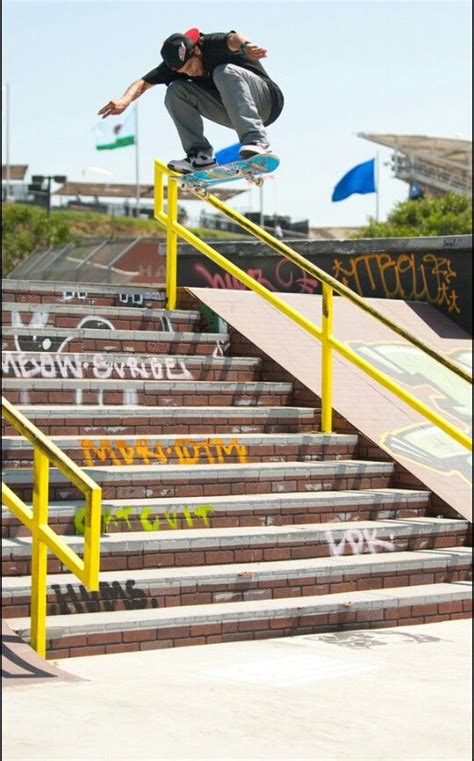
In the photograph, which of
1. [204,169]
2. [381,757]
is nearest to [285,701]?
[381,757]

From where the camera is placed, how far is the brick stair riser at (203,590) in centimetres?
709

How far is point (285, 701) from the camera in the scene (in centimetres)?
593

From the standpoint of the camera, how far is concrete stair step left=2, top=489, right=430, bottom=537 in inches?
307

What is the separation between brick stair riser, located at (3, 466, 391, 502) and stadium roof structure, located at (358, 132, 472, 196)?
5290 cm

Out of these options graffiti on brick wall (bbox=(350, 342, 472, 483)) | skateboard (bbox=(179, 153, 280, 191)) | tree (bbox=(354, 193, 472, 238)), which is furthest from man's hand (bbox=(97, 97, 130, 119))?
tree (bbox=(354, 193, 472, 238))

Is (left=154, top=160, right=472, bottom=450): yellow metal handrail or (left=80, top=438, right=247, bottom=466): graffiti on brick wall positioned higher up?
(left=154, top=160, right=472, bottom=450): yellow metal handrail

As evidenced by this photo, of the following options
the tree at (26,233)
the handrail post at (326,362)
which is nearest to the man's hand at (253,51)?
the handrail post at (326,362)

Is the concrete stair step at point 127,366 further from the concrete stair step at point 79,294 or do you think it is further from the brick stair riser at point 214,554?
the brick stair riser at point 214,554

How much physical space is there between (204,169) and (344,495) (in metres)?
2.94

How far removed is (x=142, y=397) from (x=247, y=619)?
8.27ft

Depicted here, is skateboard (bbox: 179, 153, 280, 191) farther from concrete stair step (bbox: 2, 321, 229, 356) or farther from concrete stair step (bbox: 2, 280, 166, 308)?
concrete stair step (bbox: 2, 280, 166, 308)

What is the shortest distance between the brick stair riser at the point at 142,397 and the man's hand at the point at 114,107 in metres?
3.26

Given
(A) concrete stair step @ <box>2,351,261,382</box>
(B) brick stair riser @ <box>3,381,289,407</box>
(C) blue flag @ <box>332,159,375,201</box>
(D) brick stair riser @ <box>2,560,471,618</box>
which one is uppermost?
(C) blue flag @ <box>332,159,375,201</box>

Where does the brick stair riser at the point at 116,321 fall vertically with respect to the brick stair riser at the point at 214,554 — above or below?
above
